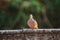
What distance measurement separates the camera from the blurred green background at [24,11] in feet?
17.4

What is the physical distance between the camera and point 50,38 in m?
2.44

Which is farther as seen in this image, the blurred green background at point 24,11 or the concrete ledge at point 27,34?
the blurred green background at point 24,11

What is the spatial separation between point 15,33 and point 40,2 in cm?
339

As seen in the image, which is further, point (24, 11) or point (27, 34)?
point (24, 11)

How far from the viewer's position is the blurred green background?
17.4 feet

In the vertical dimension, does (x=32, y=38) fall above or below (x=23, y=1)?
below

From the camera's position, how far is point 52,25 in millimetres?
6285

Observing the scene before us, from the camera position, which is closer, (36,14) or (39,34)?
(39,34)

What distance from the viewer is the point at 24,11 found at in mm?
5359

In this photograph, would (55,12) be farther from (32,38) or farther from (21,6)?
(32,38)

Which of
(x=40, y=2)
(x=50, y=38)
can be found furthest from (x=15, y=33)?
(x=40, y=2)

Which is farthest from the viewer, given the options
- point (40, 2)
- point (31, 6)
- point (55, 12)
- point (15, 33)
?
point (55, 12)

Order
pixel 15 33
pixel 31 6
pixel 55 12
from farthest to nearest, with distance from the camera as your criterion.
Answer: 1. pixel 55 12
2. pixel 31 6
3. pixel 15 33

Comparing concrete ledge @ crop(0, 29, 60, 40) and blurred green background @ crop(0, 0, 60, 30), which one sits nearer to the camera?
concrete ledge @ crop(0, 29, 60, 40)
